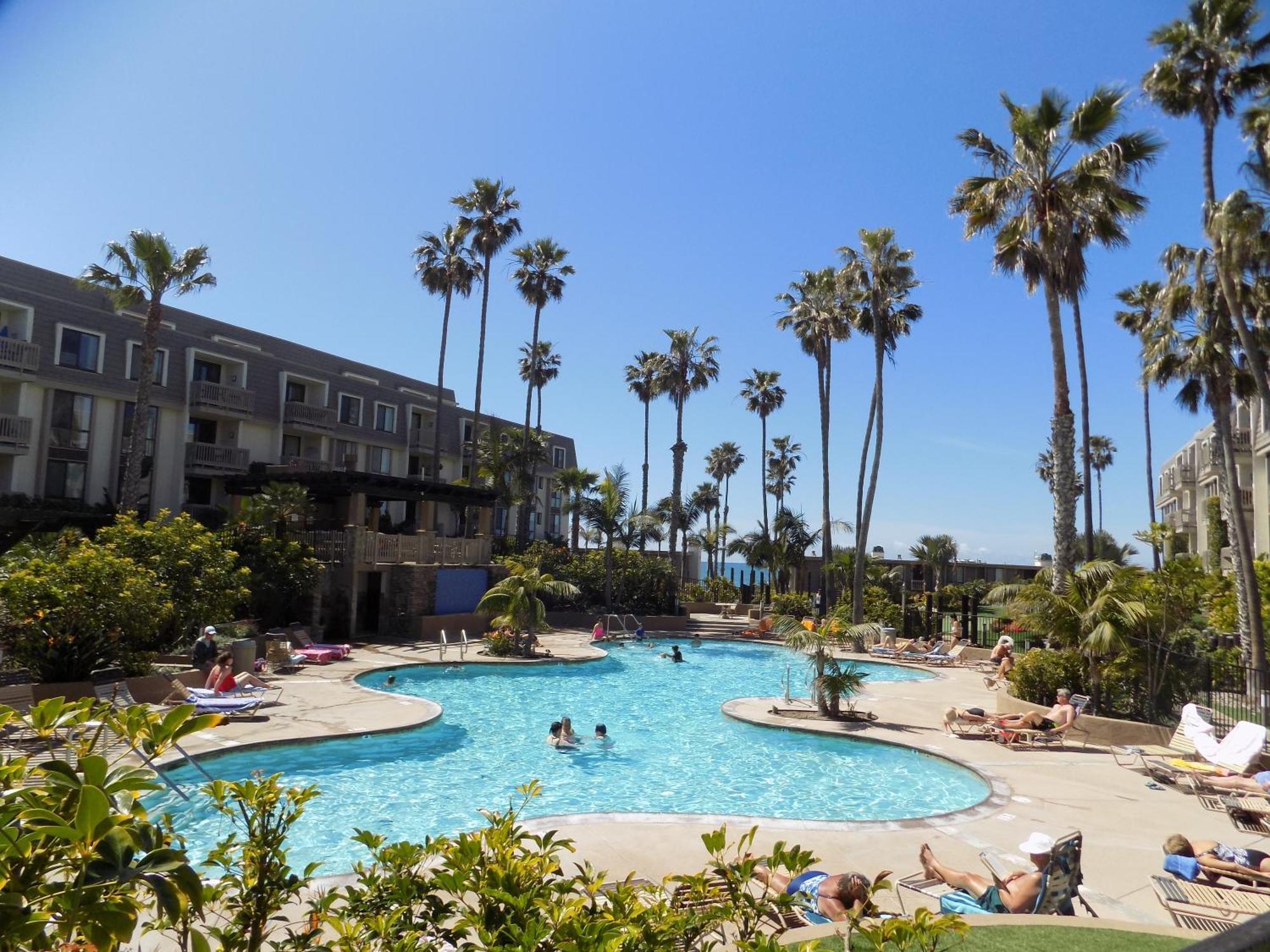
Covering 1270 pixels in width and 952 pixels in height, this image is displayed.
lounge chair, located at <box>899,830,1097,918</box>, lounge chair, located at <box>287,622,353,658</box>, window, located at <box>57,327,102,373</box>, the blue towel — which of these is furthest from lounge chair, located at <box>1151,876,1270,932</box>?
window, located at <box>57,327,102,373</box>

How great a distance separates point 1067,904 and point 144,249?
2864cm

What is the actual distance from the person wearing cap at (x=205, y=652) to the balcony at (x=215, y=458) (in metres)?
18.9

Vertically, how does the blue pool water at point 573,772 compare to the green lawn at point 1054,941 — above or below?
below

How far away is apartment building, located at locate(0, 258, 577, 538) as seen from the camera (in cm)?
2695

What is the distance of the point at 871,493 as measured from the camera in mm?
31328

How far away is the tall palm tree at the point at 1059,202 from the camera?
17219 mm

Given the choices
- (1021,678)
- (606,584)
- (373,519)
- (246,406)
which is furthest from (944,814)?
(246,406)

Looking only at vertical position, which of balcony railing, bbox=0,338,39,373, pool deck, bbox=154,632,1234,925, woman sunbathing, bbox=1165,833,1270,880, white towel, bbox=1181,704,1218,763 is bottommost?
pool deck, bbox=154,632,1234,925

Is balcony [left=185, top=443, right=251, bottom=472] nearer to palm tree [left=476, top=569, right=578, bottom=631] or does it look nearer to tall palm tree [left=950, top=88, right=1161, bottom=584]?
palm tree [left=476, top=569, right=578, bottom=631]

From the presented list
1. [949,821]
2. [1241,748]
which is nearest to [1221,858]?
[949,821]

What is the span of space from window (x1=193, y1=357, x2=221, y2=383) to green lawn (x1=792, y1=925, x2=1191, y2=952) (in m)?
35.2

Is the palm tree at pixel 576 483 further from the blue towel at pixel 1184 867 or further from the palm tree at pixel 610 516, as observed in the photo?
the blue towel at pixel 1184 867

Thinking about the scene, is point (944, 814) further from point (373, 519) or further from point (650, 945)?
point (373, 519)

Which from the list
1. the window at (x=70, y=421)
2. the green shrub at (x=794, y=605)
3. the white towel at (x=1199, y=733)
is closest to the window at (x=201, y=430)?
the window at (x=70, y=421)
